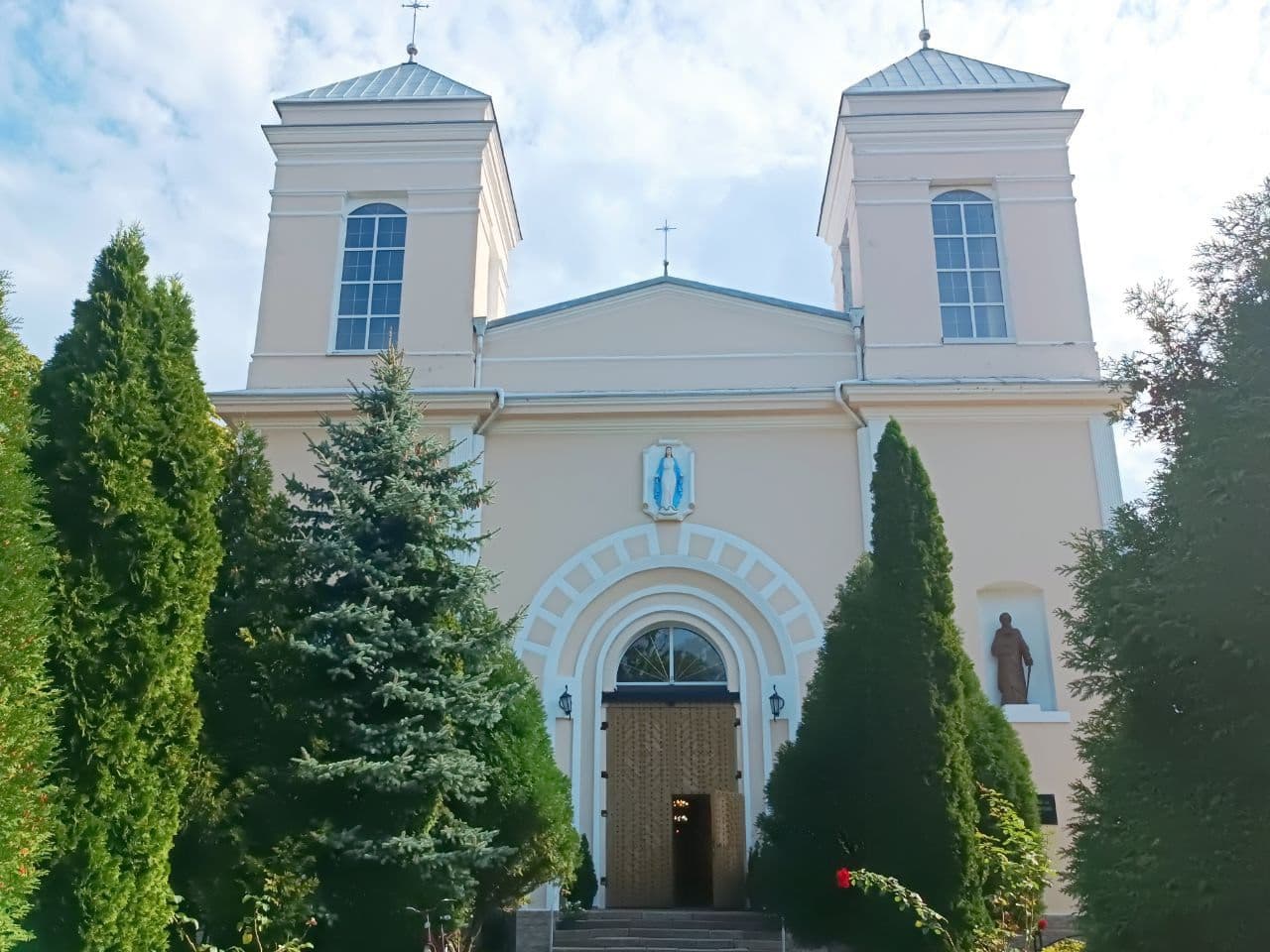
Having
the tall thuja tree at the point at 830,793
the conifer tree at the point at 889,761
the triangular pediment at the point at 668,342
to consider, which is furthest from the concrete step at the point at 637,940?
the triangular pediment at the point at 668,342

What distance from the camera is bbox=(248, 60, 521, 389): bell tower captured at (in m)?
16.3

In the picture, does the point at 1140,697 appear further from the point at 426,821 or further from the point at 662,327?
the point at 662,327

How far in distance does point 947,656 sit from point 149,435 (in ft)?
21.3

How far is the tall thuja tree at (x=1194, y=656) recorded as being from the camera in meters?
5.93

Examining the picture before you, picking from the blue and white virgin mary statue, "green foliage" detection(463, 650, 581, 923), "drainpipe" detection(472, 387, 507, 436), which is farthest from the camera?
"drainpipe" detection(472, 387, 507, 436)

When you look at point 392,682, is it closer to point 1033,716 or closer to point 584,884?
point 584,884

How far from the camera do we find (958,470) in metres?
15.3

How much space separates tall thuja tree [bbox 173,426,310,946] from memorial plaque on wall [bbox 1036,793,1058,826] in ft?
27.4

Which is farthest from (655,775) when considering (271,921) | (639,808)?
(271,921)

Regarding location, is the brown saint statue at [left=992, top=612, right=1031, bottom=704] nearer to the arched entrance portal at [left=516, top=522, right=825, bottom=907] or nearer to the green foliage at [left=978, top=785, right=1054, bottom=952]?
the arched entrance portal at [left=516, top=522, right=825, bottom=907]

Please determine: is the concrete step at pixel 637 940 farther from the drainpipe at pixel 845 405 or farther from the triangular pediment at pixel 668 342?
the triangular pediment at pixel 668 342

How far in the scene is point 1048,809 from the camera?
13531 millimetres

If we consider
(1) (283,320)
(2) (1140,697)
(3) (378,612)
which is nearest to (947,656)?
(2) (1140,697)

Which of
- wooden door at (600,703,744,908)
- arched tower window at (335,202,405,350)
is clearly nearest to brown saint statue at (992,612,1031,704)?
wooden door at (600,703,744,908)
